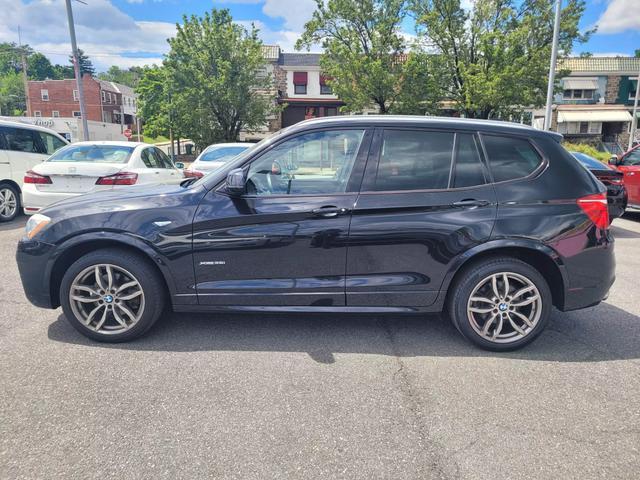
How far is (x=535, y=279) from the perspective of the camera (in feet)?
11.5

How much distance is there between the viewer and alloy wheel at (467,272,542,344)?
353cm

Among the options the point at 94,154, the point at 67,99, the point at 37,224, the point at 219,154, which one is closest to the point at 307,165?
the point at 37,224

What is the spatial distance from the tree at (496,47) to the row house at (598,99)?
15.1 metres

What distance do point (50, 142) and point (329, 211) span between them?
912 centimetres

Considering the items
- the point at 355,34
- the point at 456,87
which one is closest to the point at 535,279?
the point at 456,87

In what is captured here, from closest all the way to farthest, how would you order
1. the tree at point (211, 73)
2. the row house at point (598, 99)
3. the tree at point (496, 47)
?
1. the tree at point (496, 47)
2. the tree at point (211, 73)
3. the row house at point (598, 99)

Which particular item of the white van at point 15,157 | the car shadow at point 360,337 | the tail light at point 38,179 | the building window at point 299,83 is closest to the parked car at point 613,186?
the car shadow at point 360,337

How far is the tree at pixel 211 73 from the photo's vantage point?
29750 millimetres

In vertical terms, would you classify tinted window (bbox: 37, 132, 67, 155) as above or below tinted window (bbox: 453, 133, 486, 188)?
above

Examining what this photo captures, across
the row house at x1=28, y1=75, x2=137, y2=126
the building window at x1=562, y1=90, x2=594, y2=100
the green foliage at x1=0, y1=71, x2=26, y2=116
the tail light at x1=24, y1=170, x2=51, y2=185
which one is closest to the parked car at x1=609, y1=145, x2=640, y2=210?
the tail light at x1=24, y1=170, x2=51, y2=185

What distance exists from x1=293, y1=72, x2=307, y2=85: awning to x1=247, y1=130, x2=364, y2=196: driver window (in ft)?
139

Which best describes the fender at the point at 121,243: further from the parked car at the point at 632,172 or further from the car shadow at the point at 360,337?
the parked car at the point at 632,172

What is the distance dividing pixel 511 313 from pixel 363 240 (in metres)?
1.30

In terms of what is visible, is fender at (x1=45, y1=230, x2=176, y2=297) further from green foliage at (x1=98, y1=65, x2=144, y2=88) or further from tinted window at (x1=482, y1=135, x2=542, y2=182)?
green foliage at (x1=98, y1=65, x2=144, y2=88)
